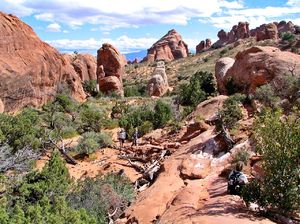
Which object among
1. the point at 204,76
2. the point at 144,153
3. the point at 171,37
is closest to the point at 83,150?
the point at 144,153

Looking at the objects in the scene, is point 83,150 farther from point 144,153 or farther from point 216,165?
point 216,165

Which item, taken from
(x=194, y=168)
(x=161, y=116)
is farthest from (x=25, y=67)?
(x=194, y=168)

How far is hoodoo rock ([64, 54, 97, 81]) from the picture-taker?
57781 mm

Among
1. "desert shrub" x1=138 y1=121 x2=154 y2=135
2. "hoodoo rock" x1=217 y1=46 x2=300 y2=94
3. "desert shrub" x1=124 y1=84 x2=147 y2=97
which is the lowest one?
"desert shrub" x1=124 y1=84 x2=147 y2=97

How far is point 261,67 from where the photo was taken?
25047 mm

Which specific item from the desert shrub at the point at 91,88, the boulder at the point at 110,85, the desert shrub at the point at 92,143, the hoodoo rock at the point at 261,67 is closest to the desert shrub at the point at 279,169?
the desert shrub at the point at 92,143

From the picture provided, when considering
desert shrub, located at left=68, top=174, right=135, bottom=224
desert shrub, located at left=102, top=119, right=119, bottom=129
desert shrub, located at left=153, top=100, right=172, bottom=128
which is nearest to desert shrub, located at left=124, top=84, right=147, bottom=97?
desert shrub, located at left=102, top=119, right=119, bottom=129

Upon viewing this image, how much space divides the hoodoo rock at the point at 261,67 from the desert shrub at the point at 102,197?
40.0 ft

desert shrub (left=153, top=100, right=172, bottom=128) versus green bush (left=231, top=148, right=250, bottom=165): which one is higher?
green bush (left=231, top=148, right=250, bottom=165)

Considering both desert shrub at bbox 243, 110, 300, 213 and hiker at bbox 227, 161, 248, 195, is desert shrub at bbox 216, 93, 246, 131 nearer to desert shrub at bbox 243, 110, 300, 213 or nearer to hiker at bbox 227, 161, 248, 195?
hiker at bbox 227, 161, 248, 195

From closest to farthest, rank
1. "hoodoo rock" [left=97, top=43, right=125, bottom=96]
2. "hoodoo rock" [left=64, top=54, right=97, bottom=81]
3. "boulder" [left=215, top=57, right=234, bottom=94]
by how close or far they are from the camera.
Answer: "boulder" [left=215, top=57, right=234, bottom=94] → "hoodoo rock" [left=97, top=43, right=125, bottom=96] → "hoodoo rock" [left=64, top=54, right=97, bottom=81]

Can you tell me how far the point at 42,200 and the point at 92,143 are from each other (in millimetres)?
12434

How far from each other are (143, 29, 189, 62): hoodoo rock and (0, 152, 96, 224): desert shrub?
9493cm

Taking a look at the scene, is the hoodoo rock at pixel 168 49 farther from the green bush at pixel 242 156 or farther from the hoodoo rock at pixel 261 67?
the green bush at pixel 242 156
